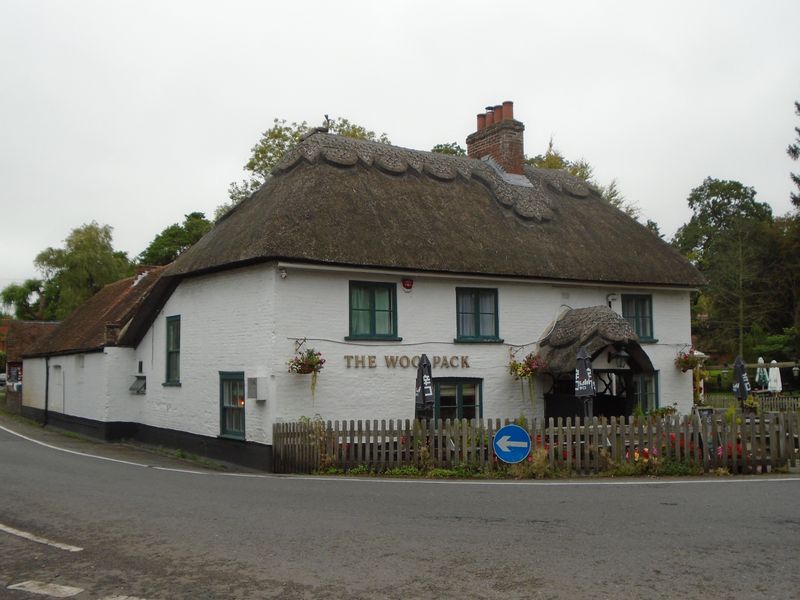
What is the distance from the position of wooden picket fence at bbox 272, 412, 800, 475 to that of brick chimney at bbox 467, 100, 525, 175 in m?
11.1

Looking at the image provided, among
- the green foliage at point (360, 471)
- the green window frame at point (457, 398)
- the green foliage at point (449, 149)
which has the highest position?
the green foliage at point (449, 149)

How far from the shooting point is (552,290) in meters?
20.4

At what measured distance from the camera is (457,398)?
1888 cm

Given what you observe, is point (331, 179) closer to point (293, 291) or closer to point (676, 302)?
point (293, 291)

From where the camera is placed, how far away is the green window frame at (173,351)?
68.0ft

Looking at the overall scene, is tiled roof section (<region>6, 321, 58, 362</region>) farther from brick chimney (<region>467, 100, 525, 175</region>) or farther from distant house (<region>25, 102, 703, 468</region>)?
brick chimney (<region>467, 100, 525, 175</region>)

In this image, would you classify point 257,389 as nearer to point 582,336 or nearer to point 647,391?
point 582,336

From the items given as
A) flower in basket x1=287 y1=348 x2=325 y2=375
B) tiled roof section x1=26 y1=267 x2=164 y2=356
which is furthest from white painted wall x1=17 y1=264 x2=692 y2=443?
tiled roof section x1=26 y1=267 x2=164 y2=356

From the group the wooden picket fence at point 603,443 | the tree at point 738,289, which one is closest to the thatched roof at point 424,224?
the wooden picket fence at point 603,443

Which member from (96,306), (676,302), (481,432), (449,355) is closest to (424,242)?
(449,355)

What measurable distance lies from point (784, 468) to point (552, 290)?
7.47 m

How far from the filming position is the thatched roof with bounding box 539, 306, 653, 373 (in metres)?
18.2

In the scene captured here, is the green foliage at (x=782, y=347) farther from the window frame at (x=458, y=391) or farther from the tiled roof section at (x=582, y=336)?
the window frame at (x=458, y=391)

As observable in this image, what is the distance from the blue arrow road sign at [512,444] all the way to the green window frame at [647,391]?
325 inches
